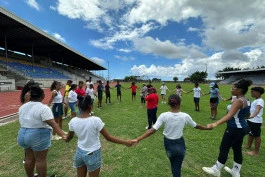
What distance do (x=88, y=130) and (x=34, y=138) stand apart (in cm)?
109

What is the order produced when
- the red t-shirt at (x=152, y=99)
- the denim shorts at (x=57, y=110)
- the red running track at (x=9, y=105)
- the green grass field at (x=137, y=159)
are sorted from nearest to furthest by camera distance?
the green grass field at (x=137, y=159) < the denim shorts at (x=57, y=110) < the red t-shirt at (x=152, y=99) < the red running track at (x=9, y=105)

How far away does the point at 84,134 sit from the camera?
256cm

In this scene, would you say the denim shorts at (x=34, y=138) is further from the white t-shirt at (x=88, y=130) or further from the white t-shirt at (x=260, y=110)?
the white t-shirt at (x=260, y=110)

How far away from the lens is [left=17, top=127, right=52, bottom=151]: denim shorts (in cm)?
298

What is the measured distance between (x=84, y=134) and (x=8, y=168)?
297 cm

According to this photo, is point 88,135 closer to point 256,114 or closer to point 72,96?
point 256,114

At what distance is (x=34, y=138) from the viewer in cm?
300

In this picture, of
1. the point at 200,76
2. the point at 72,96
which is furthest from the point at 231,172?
the point at 200,76

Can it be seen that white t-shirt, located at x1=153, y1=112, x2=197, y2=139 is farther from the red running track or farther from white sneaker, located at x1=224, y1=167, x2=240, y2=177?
the red running track

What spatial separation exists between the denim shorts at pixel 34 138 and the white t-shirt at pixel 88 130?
79 cm

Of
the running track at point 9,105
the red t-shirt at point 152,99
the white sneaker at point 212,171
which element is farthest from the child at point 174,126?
the running track at point 9,105

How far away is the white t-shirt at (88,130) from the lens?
253 centimetres

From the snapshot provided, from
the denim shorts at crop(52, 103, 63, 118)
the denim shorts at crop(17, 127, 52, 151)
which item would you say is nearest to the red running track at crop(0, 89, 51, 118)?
the denim shorts at crop(52, 103, 63, 118)

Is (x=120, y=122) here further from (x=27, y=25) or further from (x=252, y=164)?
(x=27, y=25)
